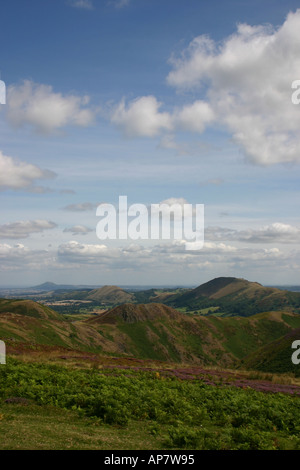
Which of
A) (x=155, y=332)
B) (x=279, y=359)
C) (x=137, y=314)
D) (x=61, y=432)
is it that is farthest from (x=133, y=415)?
(x=137, y=314)

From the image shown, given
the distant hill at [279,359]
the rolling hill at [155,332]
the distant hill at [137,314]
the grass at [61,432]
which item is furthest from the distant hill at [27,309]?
the grass at [61,432]

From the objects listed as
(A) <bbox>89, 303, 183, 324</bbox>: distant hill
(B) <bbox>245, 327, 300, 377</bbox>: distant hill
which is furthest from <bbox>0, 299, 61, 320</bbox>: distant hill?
(B) <bbox>245, 327, 300, 377</bbox>: distant hill

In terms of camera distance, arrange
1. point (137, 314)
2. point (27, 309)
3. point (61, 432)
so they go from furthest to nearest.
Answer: point (137, 314)
point (27, 309)
point (61, 432)

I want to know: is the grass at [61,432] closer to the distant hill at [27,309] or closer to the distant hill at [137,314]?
the distant hill at [27,309]

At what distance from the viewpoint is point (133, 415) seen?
19891mm

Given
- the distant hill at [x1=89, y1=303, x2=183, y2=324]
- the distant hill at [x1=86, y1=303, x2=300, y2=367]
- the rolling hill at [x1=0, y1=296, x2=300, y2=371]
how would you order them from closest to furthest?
the rolling hill at [x1=0, y1=296, x2=300, y2=371], the distant hill at [x1=86, y1=303, x2=300, y2=367], the distant hill at [x1=89, y1=303, x2=183, y2=324]

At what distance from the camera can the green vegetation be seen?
15.5 metres

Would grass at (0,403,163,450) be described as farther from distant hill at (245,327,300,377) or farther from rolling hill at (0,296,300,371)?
rolling hill at (0,296,300,371)

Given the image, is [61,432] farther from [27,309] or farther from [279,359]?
[27,309]

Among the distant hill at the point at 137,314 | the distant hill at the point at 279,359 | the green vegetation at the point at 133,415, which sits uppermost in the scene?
the green vegetation at the point at 133,415

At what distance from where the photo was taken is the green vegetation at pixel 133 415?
1545cm

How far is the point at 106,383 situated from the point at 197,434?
1309 centimetres

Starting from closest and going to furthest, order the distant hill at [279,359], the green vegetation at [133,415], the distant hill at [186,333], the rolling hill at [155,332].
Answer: the green vegetation at [133,415] → the distant hill at [279,359] → the rolling hill at [155,332] → the distant hill at [186,333]
